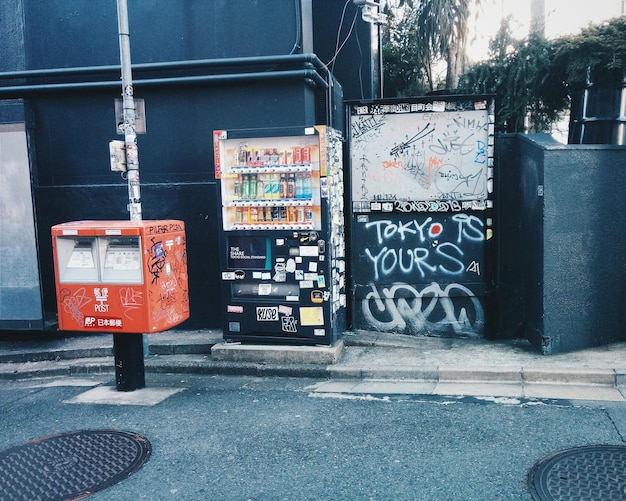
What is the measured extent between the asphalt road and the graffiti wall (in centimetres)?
189

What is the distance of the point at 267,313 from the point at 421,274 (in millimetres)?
2034

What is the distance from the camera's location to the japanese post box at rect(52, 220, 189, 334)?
5500 millimetres

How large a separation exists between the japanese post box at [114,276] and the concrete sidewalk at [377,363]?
3.83 ft

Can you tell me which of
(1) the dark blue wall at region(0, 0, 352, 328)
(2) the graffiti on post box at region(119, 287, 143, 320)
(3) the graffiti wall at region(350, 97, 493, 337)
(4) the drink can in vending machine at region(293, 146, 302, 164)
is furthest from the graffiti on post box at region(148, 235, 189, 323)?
(3) the graffiti wall at region(350, 97, 493, 337)

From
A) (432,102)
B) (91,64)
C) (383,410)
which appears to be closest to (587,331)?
(383,410)

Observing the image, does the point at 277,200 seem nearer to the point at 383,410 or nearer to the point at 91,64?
the point at 383,410

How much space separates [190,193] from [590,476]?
18.5ft

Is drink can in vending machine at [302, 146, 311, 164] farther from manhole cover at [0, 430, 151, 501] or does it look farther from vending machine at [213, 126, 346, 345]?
manhole cover at [0, 430, 151, 501]

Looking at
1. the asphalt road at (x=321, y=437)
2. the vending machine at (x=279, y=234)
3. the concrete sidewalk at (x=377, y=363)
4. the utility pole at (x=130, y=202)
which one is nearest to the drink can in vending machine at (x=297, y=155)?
the vending machine at (x=279, y=234)

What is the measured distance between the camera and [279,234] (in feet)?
21.1

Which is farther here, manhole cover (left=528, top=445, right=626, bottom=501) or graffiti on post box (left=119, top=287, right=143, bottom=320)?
graffiti on post box (left=119, top=287, right=143, bottom=320)

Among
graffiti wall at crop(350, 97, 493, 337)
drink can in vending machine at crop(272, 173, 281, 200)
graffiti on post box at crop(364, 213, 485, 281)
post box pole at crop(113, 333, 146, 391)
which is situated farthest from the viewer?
graffiti on post box at crop(364, 213, 485, 281)

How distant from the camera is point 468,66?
1369 cm

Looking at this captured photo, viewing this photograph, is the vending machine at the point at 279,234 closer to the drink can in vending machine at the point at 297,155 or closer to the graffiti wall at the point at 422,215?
the drink can in vending machine at the point at 297,155
